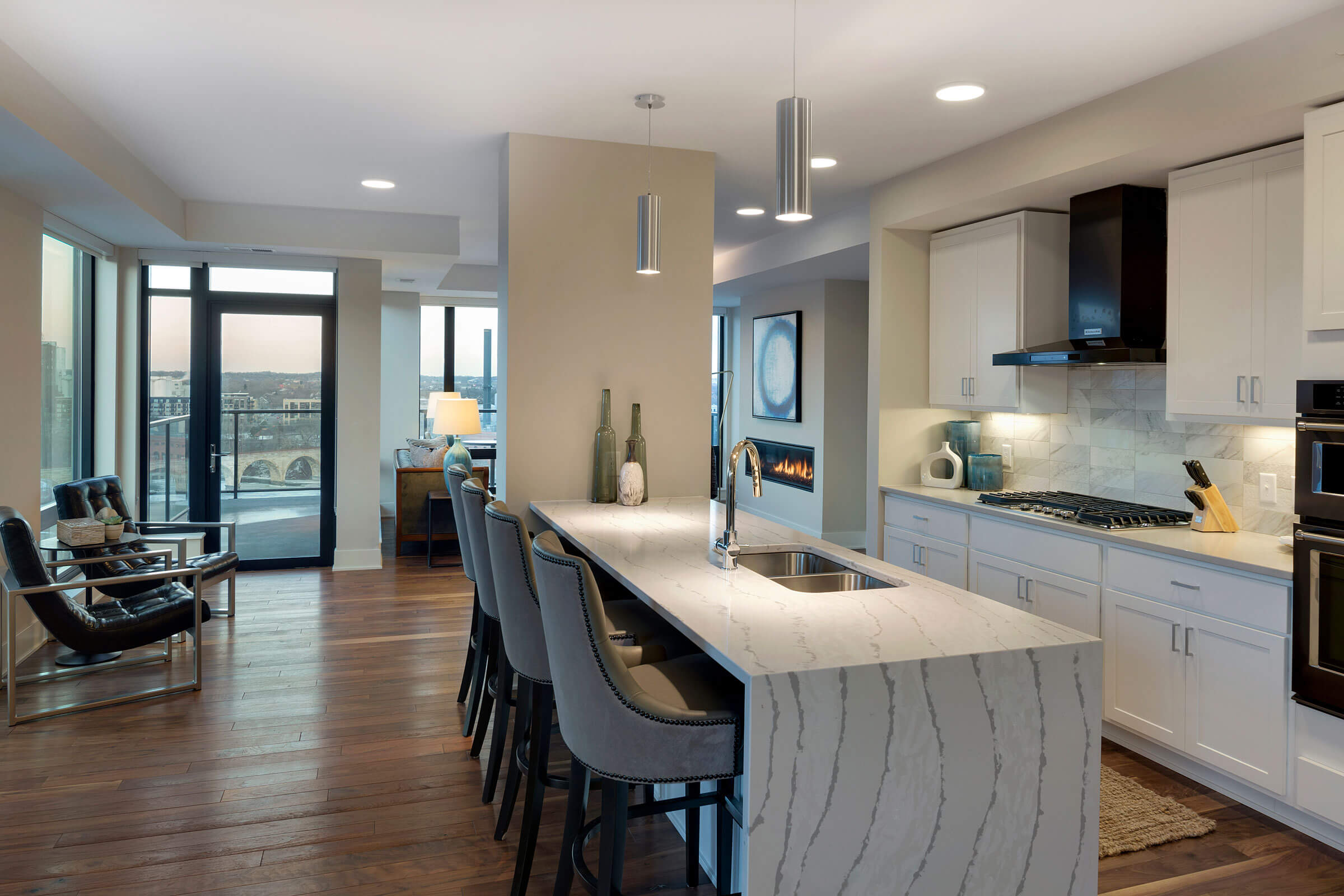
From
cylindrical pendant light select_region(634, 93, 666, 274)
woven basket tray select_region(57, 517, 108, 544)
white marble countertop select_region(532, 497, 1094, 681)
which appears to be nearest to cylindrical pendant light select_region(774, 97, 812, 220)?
white marble countertop select_region(532, 497, 1094, 681)

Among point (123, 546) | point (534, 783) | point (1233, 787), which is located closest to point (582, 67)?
point (534, 783)

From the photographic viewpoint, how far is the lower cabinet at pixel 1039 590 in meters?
3.52

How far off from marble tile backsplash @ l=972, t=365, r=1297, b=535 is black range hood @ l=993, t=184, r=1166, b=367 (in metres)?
0.28

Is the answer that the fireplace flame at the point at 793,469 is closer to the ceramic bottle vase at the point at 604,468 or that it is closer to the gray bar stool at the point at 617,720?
the ceramic bottle vase at the point at 604,468

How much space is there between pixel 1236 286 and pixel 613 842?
9.74ft

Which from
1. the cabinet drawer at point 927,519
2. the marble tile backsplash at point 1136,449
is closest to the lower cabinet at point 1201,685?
the marble tile backsplash at point 1136,449

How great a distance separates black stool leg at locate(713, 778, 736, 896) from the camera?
1978mm

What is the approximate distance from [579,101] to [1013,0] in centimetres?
168

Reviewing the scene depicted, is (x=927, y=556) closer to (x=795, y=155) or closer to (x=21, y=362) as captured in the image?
(x=795, y=155)

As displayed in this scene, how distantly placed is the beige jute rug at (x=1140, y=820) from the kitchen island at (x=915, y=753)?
112 centimetres

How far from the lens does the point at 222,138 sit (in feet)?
13.7

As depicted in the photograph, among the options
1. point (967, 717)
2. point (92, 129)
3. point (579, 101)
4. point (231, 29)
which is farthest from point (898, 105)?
point (92, 129)

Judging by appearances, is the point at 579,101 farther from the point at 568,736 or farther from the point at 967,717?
Answer: the point at 967,717

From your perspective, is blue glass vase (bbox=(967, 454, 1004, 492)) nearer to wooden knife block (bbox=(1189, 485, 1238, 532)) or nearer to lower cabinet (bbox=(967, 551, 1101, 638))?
lower cabinet (bbox=(967, 551, 1101, 638))
